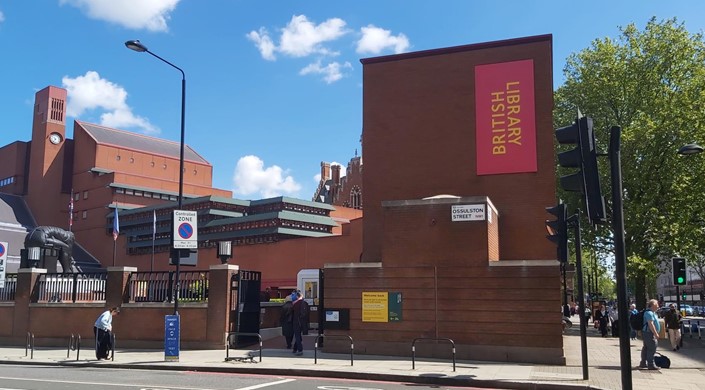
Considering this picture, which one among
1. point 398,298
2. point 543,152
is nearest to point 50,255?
point 398,298

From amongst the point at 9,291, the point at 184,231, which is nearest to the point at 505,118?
the point at 184,231

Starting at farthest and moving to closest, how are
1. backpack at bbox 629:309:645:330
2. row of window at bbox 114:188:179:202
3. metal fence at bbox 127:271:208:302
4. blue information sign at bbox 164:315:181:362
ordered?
row of window at bbox 114:188:179:202 → metal fence at bbox 127:271:208:302 → blue information sign at bbox 164:315:181:362 → backpack at bbox 629:309:645:330

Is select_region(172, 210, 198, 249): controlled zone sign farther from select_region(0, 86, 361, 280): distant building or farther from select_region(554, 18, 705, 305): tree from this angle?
select_region(0, 86, 361, 280): distant building

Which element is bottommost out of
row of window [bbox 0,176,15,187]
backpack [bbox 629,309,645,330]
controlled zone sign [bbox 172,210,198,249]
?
backpack [bbox 629,309,645,330]

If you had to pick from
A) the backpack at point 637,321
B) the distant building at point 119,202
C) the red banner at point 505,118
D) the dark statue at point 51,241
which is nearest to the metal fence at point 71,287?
the dark statue at point 51,241

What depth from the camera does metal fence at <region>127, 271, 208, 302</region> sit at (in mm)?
20000

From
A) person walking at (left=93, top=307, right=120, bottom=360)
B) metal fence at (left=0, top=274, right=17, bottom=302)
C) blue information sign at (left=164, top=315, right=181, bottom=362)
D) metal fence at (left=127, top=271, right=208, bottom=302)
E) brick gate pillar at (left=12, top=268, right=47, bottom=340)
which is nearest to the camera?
blue information sign at (left=164, top=315, right=181, bottom=362)

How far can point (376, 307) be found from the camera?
685 inches

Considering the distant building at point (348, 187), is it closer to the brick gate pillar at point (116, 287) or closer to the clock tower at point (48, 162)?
the clock tower at point (48, 162)

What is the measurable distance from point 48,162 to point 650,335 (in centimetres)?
6873

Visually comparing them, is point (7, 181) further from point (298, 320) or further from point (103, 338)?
point (298, 320)

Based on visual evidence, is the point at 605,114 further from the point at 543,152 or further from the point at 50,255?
the point at 50,255

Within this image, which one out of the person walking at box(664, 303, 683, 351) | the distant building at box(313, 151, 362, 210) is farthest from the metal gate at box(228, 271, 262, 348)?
the distant building at box(313, 151, 362, 210)

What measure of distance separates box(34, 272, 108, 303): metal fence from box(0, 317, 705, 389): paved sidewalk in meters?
2.57
